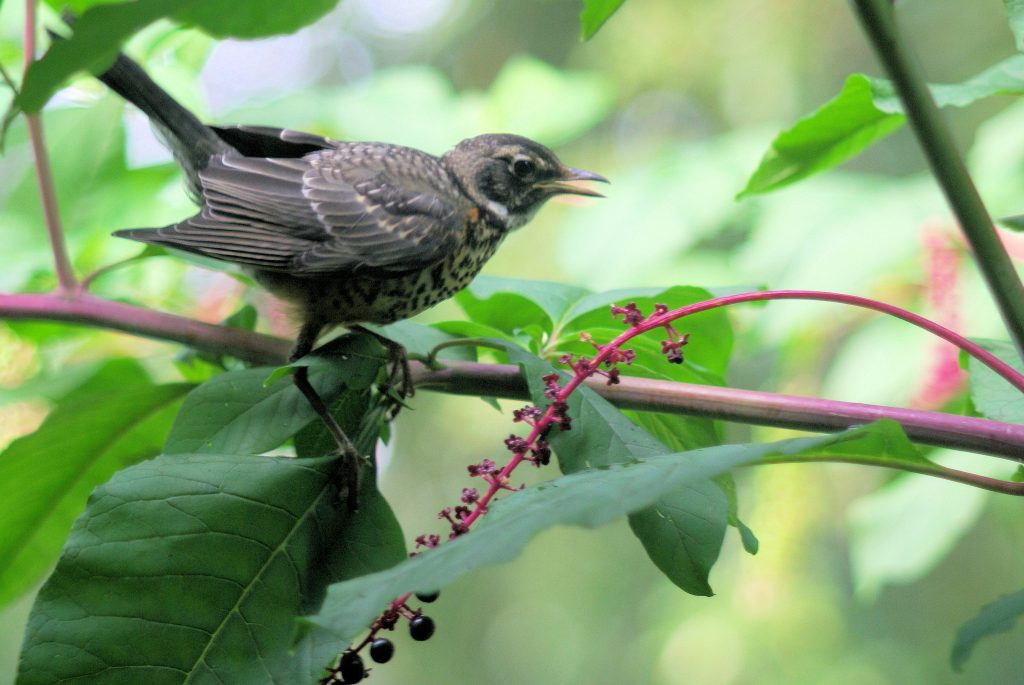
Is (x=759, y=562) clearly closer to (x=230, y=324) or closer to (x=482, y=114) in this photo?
(x=482, y=114)

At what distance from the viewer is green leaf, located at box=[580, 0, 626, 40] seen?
3.74ft

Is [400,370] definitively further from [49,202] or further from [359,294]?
[49,202]

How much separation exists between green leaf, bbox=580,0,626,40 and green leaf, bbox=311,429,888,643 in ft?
1.70

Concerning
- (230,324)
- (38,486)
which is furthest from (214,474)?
(38,486)

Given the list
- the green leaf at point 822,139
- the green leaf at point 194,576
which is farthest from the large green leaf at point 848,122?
the green leaf at point 194,576

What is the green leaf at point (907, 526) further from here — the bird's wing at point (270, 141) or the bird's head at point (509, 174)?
the bird's wing at point (270, 141)

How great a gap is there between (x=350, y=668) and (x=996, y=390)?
0.92 m

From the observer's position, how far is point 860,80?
4.82 ft

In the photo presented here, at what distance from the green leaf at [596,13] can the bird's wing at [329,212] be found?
0.89 metres

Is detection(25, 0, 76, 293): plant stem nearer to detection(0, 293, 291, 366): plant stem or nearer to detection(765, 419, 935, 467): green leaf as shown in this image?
detection(0, 293, 291, 366): plant stem

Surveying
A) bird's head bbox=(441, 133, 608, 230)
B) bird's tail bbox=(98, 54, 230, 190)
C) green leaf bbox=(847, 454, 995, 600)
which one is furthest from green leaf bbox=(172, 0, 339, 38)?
green leaf bbox=(847, 454, 995, 600)

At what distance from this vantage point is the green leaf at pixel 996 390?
4.22ft

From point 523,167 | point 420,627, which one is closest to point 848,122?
point 523,167

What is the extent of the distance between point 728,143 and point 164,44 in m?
1.53
